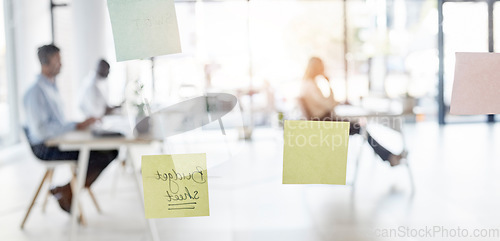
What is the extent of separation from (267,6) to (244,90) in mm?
229

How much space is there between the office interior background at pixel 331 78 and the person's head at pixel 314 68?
20 millimetres

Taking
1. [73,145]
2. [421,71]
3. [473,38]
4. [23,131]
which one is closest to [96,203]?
[73,145]

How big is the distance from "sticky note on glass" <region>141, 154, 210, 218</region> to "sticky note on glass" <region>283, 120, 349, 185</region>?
150 millimetres

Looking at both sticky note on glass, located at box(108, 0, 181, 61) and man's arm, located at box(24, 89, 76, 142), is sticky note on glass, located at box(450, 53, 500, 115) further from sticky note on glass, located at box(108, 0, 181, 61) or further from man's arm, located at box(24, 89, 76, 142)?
man's arm, located at box(24, 89, 76, 142)

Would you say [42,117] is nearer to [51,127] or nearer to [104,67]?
[51,127]

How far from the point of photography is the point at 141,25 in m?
0.70

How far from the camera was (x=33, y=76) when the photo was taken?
1.41m

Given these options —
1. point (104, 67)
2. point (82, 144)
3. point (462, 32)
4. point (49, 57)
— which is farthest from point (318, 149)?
point (82, 144)

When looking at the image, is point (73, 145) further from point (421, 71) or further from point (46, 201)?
point (421, 71)

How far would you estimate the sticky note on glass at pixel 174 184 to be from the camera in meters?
0.69

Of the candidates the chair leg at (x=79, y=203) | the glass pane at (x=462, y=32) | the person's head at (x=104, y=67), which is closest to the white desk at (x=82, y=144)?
the chair leg at (x=79, y=203)

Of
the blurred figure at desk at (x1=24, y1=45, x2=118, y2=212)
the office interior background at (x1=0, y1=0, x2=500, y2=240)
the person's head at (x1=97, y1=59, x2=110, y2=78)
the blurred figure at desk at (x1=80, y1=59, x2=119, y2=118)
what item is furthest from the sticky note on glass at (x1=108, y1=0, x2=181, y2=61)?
the blurred figure at desk at (x1=24, y1=45, x2=118, y2=212)

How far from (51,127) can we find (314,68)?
1.04 m

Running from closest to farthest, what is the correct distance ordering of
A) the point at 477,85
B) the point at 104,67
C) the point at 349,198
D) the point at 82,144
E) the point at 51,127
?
the point at 477,85, the point at 104,67, the point at 349,198, the point at 82,144, the point at 51,127
